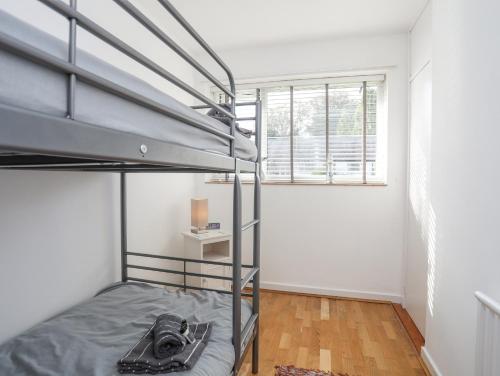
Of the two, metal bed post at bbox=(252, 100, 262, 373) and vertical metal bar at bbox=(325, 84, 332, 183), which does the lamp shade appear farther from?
vertical metal bar at bbox=(325, 84, 332, 183)

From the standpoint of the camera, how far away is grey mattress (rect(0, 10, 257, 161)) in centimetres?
48

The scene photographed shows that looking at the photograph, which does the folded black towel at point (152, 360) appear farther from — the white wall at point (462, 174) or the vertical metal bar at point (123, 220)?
the white wall at point (462, 174)

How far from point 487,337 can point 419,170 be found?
1400 millimetres

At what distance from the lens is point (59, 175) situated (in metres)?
1.56

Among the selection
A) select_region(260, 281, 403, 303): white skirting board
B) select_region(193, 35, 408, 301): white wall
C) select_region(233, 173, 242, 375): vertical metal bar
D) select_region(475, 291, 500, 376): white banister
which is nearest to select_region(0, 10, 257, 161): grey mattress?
select_region(233, 173, 242, 375): vertical metal bar

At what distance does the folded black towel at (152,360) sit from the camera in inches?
41.1

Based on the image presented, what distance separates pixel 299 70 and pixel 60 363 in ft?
8.82

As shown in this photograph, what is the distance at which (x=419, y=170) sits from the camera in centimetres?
226

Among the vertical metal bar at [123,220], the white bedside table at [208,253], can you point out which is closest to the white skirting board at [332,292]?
the white bedside table at [208,253]

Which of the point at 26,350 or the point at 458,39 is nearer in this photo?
the point at 26,350

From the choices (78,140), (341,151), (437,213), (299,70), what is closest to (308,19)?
(299,70)

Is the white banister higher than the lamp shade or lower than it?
lower

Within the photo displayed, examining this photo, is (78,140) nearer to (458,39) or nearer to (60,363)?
(60,363)

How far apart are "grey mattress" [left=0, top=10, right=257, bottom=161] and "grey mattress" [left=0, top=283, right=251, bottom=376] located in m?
A: 0.85
